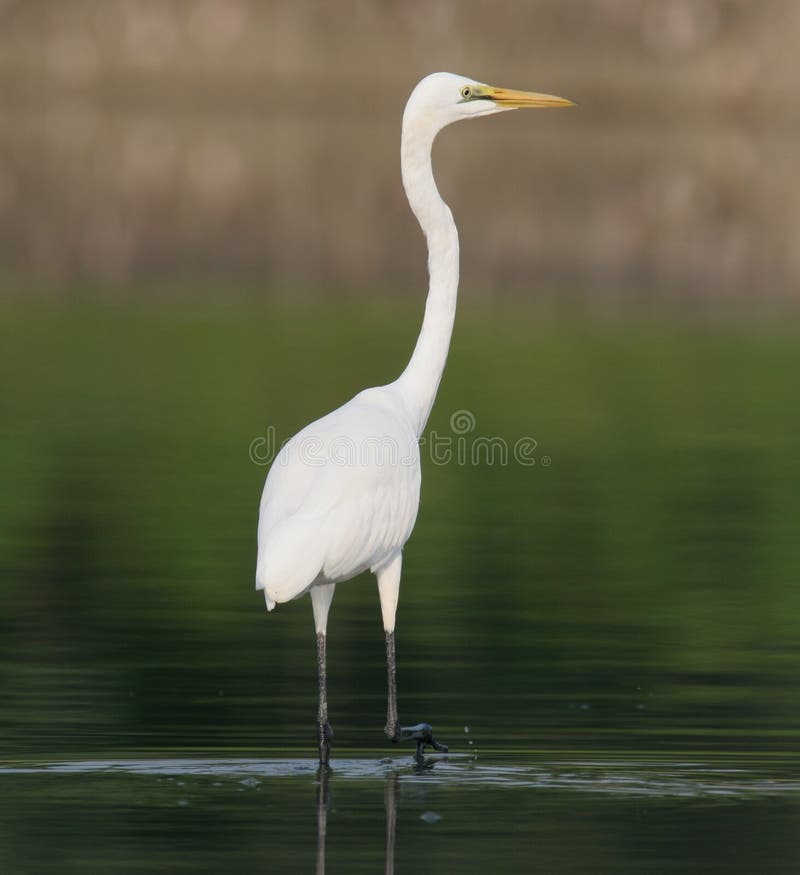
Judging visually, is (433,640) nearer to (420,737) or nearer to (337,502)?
(420,737)

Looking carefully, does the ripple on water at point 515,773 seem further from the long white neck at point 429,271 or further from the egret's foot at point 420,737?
the long white neck at point 429,271

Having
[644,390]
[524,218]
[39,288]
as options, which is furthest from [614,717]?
[524,218]

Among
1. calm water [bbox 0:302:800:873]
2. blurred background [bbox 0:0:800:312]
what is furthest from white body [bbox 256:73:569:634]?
blurred background [bbox 0:0:800:312]

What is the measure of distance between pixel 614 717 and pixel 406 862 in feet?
7.90

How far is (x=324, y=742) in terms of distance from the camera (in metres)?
8.66

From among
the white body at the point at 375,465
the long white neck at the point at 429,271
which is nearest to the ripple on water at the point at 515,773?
the white body at the point at 375,465

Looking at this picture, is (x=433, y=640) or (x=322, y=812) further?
(x=433, y=640)

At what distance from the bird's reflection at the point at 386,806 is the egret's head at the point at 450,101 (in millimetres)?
3117

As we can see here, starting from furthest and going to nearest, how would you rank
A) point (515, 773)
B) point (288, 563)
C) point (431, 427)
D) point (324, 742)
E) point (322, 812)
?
1. point (431, 427)
2. point (324, 742)
3. point (515, 773)
4. point (288, 563)
5. point (322, 812)

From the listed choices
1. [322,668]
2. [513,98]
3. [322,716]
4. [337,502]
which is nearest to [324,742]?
[322,716]

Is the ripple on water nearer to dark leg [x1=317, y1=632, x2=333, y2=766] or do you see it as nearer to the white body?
dark leg [x1=317, y1=632, x2=333, y2=766]

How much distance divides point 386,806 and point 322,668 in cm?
76

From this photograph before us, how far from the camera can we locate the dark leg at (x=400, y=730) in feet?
29.2

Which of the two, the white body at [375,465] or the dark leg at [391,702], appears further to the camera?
the dark leg at [391,702]
